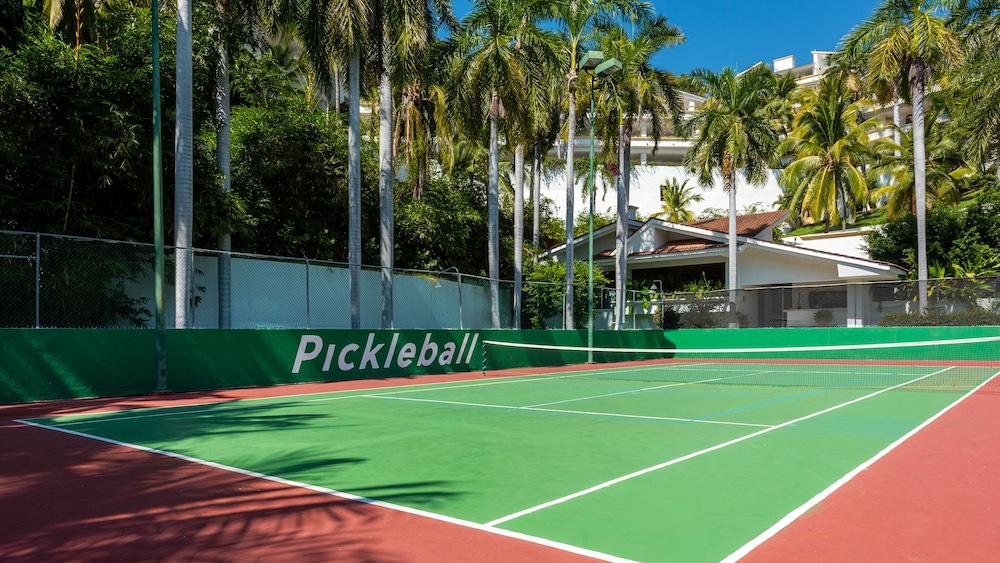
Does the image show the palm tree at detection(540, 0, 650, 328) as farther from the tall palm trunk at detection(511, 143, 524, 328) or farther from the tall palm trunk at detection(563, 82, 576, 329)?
the tall palm trunk at detection(511, 143, 524, 328)

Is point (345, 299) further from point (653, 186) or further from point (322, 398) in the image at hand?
point (653, 186)

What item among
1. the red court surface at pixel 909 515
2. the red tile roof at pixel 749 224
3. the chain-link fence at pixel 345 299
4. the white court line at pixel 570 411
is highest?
the red tile roof at pixel 749 224

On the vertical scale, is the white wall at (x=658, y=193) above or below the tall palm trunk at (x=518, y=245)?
above

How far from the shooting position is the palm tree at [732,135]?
3888 centimetres

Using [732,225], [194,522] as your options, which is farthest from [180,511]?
[732,225]

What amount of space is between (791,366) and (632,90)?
15.1 m

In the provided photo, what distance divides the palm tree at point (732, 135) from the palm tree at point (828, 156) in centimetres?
1192

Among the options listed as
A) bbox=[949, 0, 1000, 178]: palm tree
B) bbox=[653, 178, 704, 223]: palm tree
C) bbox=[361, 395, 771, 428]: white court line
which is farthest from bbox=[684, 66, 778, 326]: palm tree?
bbox=[653, 178, 704, 223]: palm tree

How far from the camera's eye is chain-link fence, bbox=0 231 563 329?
49.1 ft

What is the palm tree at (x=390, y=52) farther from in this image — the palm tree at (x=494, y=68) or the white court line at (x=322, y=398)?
the white court line at (x=322, y=398)

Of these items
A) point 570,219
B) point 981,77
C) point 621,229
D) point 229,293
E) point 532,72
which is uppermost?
point 532,72

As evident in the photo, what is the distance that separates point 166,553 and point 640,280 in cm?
4311

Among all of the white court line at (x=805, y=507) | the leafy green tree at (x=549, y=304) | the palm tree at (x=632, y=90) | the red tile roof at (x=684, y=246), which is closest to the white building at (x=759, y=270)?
the red tile roof at (x=684, y=246)

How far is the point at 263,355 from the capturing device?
18844mm
